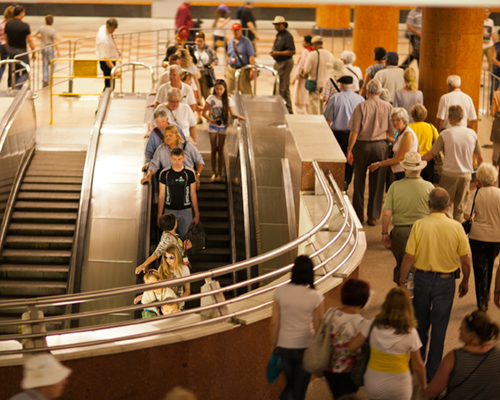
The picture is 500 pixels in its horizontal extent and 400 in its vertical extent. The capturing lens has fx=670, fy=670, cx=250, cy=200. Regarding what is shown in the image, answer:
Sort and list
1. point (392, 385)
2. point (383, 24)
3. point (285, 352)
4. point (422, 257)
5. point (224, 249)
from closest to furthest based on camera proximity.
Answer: point (392, 385), point (285, 352), point (422, 257), point (224, 249), point (383, 24)

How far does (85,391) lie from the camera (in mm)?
4871

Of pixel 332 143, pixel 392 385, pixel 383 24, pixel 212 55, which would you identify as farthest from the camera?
pixel 383 24

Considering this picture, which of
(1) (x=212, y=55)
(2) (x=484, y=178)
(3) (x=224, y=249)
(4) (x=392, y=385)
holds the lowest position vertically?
(3) (x=224, y=249)

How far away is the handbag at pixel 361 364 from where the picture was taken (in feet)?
14.3

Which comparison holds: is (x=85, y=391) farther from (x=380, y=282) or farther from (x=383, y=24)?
(x=383, y=24)

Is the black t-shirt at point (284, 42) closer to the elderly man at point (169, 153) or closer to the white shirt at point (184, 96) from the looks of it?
the white shirt at point (184, 96)

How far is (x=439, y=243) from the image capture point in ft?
18.1

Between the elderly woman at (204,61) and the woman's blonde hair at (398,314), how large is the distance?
1007 cm

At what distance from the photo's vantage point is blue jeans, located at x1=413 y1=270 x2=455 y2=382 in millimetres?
5605

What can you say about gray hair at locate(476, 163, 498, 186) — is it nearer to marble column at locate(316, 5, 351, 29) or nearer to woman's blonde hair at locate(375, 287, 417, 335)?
woman's blonde hair at locate(375, 287, 417, 335)

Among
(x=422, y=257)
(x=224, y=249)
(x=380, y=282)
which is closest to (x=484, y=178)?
(x=422, y=257)

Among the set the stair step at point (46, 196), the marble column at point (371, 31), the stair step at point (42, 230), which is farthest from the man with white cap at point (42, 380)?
Answer: the marble column at point (371, 31)

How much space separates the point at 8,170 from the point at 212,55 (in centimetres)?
503

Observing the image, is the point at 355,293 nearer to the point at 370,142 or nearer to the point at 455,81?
the point at 370,142
